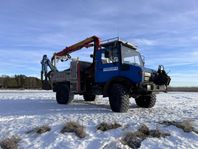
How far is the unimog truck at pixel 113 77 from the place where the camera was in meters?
Answer: 15.6

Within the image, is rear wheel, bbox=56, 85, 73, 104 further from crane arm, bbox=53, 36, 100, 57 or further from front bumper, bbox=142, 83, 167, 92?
front bumper, bbox=142, 83, 167, 92

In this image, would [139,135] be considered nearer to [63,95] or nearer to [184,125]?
[184,125]

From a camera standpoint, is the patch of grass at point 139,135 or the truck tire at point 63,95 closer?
the patch of grass at point 139,135

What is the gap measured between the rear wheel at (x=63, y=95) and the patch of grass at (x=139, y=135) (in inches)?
324

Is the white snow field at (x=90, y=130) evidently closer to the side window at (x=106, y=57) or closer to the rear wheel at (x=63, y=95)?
the side window at (x=106, y=57)

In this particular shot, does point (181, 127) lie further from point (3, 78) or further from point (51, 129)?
point (3, 78)

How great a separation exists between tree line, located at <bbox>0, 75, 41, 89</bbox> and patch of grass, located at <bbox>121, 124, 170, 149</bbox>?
5221 cm

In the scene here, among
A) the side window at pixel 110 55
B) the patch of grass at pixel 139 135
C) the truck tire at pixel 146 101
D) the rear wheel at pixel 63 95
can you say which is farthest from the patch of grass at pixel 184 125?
the rear wheel at pixel 63 95

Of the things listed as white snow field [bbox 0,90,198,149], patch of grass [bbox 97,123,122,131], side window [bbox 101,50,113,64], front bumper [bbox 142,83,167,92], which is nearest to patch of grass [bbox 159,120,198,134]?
white snow field [bbox 0,90,198,149]

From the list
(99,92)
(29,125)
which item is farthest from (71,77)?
(29,125)

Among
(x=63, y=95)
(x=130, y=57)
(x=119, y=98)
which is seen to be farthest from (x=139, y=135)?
(x=63, y=95)

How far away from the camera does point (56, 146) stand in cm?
1065

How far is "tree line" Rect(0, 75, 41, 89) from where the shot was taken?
6262 centimetres

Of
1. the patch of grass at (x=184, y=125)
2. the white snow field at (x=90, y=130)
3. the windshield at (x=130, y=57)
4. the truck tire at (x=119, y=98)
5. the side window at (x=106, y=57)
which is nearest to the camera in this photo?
the white snow field at (x=90, y=130)
